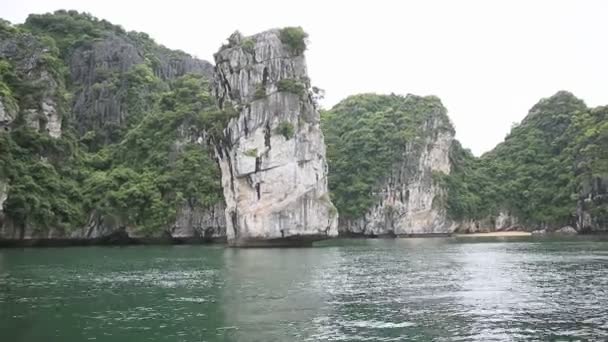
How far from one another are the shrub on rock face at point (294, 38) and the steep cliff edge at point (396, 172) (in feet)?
119

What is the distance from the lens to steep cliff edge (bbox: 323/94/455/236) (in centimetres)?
8838

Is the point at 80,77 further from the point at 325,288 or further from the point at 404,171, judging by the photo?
the point at 325,288

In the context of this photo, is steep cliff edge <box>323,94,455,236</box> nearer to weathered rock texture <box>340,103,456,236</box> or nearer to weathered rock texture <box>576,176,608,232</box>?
weathered rock texture <box>340,103,456,236</box>

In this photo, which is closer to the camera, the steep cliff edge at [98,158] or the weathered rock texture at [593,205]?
the steep cliff edge at [98,158]

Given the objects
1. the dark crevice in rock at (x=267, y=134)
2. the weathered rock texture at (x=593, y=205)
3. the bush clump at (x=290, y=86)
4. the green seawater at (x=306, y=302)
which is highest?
the bush clump at (x=290, y=86)

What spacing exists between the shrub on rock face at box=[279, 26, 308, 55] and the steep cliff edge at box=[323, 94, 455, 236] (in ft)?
119

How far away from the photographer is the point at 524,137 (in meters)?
102

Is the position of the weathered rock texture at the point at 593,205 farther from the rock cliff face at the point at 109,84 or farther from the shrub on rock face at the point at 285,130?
the rock cliff face at the point at 109,84

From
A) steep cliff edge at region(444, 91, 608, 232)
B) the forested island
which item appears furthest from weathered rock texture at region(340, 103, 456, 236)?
steep cliff edge at region(444, 91, 608, 232)

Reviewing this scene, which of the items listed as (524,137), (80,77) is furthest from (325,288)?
(524,137)

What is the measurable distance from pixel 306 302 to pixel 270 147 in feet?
110

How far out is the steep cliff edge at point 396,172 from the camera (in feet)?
290

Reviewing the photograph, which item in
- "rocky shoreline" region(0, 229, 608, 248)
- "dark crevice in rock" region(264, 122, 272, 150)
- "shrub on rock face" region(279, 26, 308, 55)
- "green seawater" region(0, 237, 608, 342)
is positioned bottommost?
"green seawater" region(0, 237, 608, 342)

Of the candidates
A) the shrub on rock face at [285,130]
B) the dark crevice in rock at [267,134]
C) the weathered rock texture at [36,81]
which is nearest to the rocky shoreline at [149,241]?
the dark crevice in rock at [267,134]
